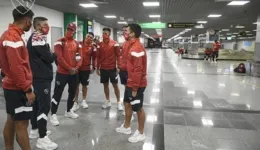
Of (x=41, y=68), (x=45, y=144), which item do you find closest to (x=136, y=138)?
(x=45, y=144)

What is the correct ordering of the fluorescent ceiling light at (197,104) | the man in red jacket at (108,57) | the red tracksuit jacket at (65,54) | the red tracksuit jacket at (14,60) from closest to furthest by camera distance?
the red tracksuit jacket at (14,60) → the red tracksuit jacket at (65,54) → the man in red jacket at (108,57) → the fluorescent ceiling light at (197,104)

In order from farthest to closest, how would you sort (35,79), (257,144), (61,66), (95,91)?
1. (95,91)
2. (61,66)
3. (257,144)
4. (35,79)

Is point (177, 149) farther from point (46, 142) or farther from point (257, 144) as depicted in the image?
point (46, 142)

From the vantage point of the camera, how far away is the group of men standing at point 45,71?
78.9 inches

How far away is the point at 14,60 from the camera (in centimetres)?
191

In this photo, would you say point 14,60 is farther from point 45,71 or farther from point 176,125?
point 176,125

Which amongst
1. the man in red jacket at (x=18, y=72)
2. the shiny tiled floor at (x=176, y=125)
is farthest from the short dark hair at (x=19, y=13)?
the shiny tiled floor at (x=176, y=125)

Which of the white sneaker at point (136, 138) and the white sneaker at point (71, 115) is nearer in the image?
the white sneaker at point (136, 138)

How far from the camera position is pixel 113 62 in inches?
165

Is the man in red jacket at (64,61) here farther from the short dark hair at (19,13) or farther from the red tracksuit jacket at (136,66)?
the short dark hair at (19,13)

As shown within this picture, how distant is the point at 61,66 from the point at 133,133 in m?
1.50

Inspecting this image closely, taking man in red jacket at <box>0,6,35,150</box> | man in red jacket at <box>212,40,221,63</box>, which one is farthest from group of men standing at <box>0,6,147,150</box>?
man in red jacket at <box>212,40,221,63</box>

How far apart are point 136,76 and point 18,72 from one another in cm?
132

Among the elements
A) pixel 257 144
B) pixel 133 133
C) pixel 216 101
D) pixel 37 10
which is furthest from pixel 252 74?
pixel 37 10
